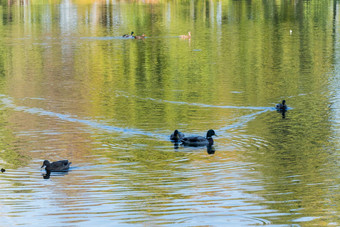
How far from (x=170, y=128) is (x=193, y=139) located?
3354 mm

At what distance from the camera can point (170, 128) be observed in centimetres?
3145

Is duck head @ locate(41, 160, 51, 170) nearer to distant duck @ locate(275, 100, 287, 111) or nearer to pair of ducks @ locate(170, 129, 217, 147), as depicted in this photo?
pair of ducks @ locate(170, 129, 217, 147)

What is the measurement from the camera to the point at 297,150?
88.8 ft

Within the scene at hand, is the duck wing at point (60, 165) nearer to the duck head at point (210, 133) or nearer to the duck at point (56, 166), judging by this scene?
the duck at point (56, 166)

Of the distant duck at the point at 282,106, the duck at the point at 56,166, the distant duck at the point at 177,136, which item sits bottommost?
the duck at the point at 56,166

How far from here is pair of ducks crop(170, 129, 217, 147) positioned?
2795cm

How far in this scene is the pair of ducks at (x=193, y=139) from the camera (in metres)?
28.0

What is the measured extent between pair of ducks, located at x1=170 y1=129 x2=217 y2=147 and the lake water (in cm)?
41

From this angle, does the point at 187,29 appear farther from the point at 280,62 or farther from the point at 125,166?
the point at 125,166

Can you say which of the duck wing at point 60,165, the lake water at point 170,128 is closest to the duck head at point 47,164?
the duck wing at point 60,165

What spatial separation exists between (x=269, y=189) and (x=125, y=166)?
20.0 feet

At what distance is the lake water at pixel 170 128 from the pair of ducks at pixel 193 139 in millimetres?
409

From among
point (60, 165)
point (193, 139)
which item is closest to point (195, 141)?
point (193, 139)

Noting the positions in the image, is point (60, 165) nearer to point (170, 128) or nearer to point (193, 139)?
point (193, 139)
